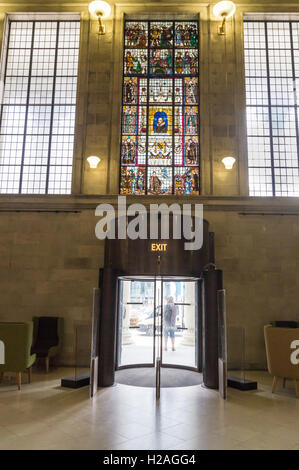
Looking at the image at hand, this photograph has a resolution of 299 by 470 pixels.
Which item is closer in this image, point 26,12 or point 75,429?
point 75,429

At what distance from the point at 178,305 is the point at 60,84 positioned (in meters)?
7.79

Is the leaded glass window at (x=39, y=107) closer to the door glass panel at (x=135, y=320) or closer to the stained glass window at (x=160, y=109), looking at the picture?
the stained glass window at (x=160, y=109)

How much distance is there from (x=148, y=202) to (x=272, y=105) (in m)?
4.98

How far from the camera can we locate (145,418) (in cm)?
500

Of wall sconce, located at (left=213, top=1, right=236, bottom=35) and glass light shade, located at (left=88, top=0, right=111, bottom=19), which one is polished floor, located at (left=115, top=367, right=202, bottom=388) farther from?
glass light shade, located at (left=88, top=0, right=111, bottom=19)

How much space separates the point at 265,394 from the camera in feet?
21.3

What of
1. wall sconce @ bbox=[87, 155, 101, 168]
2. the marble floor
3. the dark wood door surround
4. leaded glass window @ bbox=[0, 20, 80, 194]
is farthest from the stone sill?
the marble floor

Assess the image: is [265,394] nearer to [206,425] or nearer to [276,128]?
[206,425]

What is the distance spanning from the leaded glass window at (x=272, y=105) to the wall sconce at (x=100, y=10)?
14.6 feet

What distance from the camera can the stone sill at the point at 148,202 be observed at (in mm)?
9508

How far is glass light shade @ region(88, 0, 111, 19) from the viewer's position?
397 inches

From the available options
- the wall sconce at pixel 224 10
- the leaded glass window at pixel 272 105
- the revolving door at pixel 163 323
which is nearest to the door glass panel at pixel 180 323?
the revolving door at pixel 163 323

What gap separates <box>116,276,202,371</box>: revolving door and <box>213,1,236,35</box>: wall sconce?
8015 mm

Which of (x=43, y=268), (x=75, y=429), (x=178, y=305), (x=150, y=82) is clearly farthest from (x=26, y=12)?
(x=75, y=429)
